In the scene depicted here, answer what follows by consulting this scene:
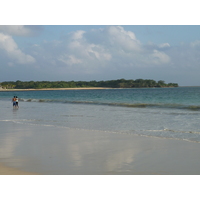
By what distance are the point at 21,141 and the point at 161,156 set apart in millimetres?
5174

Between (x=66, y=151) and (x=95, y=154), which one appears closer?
(x=95, y=154)

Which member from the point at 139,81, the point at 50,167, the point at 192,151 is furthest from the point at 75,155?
the point at 139,81

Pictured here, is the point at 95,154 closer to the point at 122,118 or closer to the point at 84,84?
the point at 122,118

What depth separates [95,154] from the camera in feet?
27.5

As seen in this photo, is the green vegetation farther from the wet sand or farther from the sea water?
the wet sand

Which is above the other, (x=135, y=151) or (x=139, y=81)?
(x=139, y=81)

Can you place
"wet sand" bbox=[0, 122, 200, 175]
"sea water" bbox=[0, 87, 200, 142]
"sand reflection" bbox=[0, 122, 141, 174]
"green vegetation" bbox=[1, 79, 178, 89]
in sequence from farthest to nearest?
1. "green vegetation" bbox=[1, 79, 178, 89]
2. "sea water" bbox=[0, 87, 200, 142]
3. "sand reflection" bbox=[0, 122, 141, 174]
4. "wet sand" bbox=[0, 122, 200, 175]

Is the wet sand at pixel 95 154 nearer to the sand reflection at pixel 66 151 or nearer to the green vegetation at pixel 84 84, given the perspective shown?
the sand reflection at pixel 66 151

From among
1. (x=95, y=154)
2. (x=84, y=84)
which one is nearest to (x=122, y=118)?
(x=95, y=154)

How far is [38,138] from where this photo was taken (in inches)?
436

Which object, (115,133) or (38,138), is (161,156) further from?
(38,138)

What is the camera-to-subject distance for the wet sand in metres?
6.79

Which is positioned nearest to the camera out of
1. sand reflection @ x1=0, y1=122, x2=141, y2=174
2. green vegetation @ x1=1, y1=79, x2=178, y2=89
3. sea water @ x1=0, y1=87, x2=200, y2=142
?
sand reflection @ x1=0, y1=122, x2=141, y2=174

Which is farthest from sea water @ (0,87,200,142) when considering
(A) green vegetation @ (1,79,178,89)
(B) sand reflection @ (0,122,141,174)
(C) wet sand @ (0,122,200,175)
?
(A) green vegetation @ (1,79,178,89)
